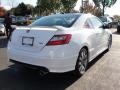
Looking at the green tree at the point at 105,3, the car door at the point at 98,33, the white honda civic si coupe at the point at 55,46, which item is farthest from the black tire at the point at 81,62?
the green tree at the point at 105,3

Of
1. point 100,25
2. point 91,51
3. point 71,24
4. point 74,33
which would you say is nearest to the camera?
point 74,33

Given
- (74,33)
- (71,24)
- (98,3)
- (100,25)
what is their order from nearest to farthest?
(74,33)
(71,24)
(100,25)
(98,3)

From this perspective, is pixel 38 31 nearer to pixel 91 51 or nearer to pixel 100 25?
pixel 91 51

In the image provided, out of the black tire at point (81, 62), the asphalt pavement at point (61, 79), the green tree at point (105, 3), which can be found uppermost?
the green tree at point (105, 3)

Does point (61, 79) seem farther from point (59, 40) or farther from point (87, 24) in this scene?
point (87, 24)

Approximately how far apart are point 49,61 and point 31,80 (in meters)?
0.86

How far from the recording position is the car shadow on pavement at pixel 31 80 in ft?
16.0

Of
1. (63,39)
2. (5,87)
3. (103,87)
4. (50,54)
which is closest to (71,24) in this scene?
(63,39)

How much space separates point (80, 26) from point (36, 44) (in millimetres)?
1330

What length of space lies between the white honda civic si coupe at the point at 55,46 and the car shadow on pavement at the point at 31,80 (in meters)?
0.33

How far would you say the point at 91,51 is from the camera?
Answer: 624 centimetres

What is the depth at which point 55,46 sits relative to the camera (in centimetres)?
475

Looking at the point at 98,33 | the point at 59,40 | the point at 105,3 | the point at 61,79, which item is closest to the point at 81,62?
the point at 61,79

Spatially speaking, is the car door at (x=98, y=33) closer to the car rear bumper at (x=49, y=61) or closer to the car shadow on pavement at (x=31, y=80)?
the car shadow on pavement at (x=31, y=80)
